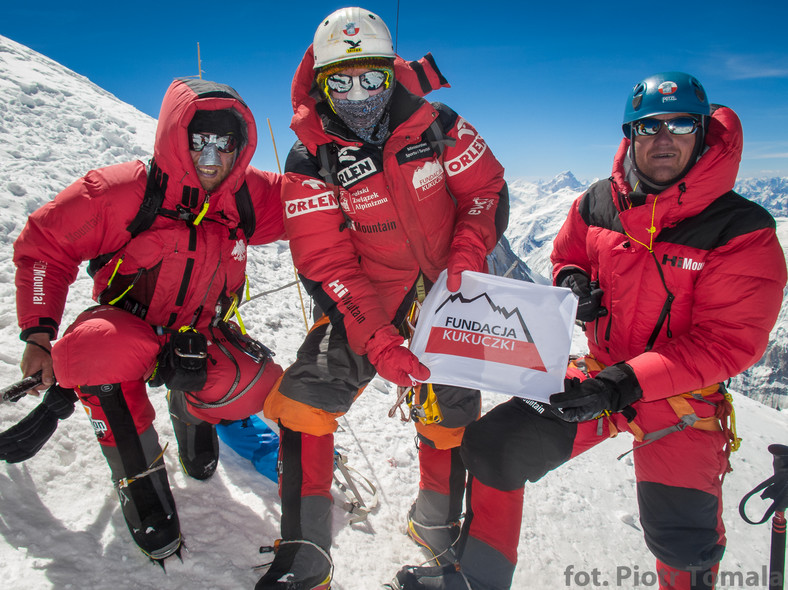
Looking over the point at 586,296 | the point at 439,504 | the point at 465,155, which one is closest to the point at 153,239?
the point at 465,155

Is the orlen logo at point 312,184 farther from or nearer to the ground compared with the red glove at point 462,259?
farther from the ground

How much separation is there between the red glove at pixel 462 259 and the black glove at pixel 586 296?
2.45ft

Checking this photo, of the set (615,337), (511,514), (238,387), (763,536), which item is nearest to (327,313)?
(238,387)

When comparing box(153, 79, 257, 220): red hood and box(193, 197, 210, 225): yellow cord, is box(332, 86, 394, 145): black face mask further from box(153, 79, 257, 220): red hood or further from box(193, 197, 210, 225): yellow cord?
→ box(193, 197, 210, 225): yellow cord

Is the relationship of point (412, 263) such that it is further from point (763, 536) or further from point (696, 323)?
point (763, 536)

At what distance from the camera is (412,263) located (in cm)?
328

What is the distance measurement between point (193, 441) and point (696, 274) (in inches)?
144

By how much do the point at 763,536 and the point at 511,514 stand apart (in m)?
3.13

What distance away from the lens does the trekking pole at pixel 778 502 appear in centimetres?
272

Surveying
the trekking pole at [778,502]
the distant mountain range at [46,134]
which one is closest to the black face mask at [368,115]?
the distant mountain range at [46,134]

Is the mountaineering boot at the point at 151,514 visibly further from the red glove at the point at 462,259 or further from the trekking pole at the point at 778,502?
the trekking pole at the point at 778,502

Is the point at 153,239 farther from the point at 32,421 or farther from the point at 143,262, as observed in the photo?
the point at 32,421

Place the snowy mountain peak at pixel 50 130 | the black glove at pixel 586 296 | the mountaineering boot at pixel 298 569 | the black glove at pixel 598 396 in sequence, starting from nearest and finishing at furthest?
1. the mountaineering boot at pixel 298 569
2. the black glove at pixel 598 396
3. the black glove at pixel 586 296
4. the snowy mountain peak at pixel 50 130

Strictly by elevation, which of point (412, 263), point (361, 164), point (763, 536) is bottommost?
point (763, 536)
